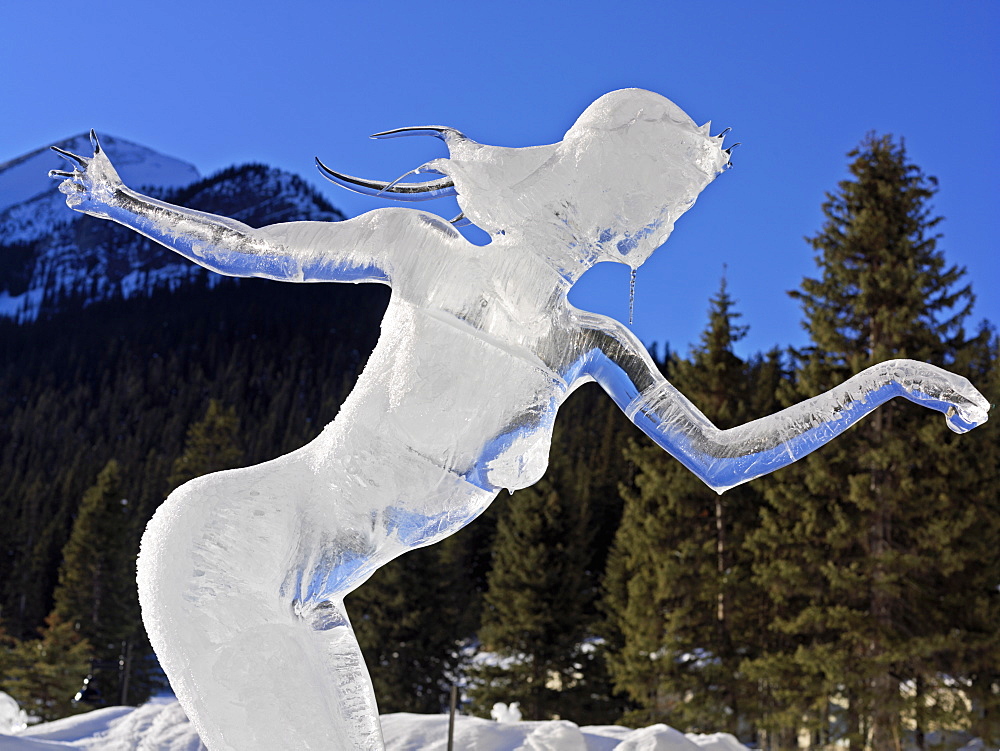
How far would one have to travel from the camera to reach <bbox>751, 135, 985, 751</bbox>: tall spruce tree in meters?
15.6

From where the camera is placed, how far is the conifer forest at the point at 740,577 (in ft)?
52.3

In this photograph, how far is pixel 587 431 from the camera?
54938 mm

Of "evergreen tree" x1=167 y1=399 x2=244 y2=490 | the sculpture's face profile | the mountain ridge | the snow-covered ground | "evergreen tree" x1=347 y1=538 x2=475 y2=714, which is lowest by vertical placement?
the snow-covered ground

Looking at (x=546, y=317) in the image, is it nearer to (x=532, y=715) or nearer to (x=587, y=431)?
(x=532, y=715)

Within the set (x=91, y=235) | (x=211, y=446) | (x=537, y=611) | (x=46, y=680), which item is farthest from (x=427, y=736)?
(x=91, y=235)

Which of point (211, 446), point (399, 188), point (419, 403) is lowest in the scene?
point (419, 403)

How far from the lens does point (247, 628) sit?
4.66 ft

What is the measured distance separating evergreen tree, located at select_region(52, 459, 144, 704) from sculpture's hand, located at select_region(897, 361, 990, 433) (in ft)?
108

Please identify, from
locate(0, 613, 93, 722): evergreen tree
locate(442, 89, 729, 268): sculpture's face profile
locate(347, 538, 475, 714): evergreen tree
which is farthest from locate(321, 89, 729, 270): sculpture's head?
locate(0, 613, 93, 722): evergreen tree

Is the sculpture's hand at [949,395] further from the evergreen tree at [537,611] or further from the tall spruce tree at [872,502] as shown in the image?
the evergreen tree at [537,611]

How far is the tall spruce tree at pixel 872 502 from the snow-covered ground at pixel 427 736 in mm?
8874

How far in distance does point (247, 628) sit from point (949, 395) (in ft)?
3.85

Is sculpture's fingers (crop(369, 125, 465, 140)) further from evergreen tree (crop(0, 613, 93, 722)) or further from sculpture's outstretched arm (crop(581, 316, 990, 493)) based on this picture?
evergreen tree (crop(0, 613, 93, 722))

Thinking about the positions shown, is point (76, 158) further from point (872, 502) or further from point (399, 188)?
point (872, 502)
